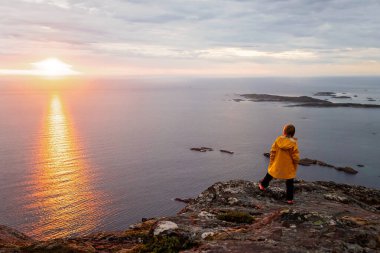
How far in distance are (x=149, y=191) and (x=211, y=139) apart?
49.7 metres

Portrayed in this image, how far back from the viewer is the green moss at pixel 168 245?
260 inches

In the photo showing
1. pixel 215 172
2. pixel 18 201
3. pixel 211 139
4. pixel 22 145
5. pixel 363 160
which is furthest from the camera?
pixel 211 139

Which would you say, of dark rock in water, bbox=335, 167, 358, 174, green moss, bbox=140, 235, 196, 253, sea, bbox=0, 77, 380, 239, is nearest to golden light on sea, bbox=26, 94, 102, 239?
sea, bbox=0, 77, 380, 239

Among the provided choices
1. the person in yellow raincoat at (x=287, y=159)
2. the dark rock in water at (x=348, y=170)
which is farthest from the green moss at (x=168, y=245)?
the dark rock in water at (x=348, y=170)

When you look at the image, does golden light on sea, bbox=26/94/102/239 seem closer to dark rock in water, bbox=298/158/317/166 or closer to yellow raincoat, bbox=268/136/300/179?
yellow raincoat, bbox=268/136/300/179

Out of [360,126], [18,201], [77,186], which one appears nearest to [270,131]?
[360,126]

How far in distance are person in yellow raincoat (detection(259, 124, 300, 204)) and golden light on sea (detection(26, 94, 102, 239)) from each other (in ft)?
154

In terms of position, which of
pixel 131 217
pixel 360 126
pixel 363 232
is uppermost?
pixel 363 232

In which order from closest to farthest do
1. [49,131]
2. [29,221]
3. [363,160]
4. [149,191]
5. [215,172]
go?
[29,221]
[149,191]
[215,172]
[363,160]
[49,131]

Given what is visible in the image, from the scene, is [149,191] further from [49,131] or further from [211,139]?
[49,131]

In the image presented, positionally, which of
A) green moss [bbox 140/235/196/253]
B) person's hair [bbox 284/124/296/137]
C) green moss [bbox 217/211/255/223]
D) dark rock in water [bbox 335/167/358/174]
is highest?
person's hair [bbox 284/124/296/137]

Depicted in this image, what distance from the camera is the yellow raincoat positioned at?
11555mm

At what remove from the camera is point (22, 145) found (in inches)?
3947

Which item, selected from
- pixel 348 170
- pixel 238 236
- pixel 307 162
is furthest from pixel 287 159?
pixel 307 162
